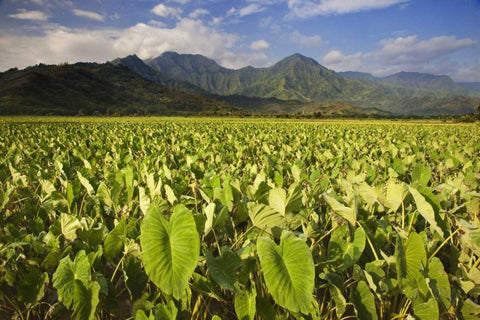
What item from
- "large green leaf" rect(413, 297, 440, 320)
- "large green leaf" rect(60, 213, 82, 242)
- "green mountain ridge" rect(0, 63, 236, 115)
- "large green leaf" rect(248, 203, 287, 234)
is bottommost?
"large green leaf" rect(413, 297, 440, 320)

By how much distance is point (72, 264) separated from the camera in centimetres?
139

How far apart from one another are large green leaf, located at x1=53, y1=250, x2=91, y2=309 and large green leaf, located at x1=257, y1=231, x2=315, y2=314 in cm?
80

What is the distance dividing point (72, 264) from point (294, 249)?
1018mm

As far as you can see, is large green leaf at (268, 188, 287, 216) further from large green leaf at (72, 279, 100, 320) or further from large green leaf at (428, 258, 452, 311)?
large green leaf at (72, 279, 100, 320)

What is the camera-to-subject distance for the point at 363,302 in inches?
53.8

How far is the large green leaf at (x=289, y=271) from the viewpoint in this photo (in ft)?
3.78

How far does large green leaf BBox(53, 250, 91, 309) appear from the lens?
1339mm

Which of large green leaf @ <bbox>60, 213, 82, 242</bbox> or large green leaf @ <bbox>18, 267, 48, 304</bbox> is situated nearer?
large green leaf @ <bbox>18, 267, 48, 304</bbox>

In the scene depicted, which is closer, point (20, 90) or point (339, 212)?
point (339, 212)

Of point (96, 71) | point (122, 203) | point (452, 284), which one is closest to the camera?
point (452, 284)

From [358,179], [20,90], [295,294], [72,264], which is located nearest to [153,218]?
[72,264]

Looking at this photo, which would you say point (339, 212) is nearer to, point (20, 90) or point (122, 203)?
point (122, 203)

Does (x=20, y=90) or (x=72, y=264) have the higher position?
(x=20, y=90)

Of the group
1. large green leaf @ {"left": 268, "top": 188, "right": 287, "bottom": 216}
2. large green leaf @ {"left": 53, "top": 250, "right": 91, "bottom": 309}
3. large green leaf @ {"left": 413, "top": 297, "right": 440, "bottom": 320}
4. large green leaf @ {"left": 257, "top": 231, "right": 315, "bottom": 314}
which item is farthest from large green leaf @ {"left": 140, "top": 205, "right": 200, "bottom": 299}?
large green leaf @ {"left": 413, "top": 297, "right": 440, "bottom": 320}
